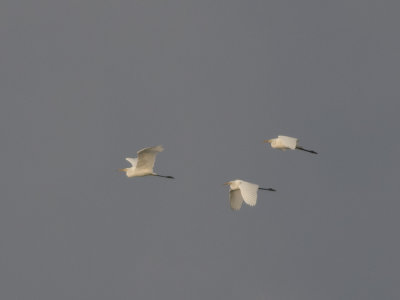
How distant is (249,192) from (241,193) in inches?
19.9

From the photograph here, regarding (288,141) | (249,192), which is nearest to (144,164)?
(249,192)

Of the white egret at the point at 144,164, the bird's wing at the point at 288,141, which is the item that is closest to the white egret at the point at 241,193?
the bird's wing at the point at 288,141

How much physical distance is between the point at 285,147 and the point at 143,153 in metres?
5.90

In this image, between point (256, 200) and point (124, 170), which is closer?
point (256, 200)

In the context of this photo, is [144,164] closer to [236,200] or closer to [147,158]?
[147,158]

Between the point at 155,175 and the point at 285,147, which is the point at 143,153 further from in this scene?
the point at 285,147

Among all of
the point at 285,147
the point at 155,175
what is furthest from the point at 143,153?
the point at 285,147

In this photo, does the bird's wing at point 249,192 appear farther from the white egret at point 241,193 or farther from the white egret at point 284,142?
the white egret at point 284,142

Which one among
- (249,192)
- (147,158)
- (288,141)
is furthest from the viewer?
(288,141)

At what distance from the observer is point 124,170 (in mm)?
45250

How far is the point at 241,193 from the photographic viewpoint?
1628 inches

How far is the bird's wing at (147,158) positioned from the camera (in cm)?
4101

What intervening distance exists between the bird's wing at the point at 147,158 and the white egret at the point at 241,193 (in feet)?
9.64

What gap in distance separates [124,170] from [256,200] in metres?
6.86
